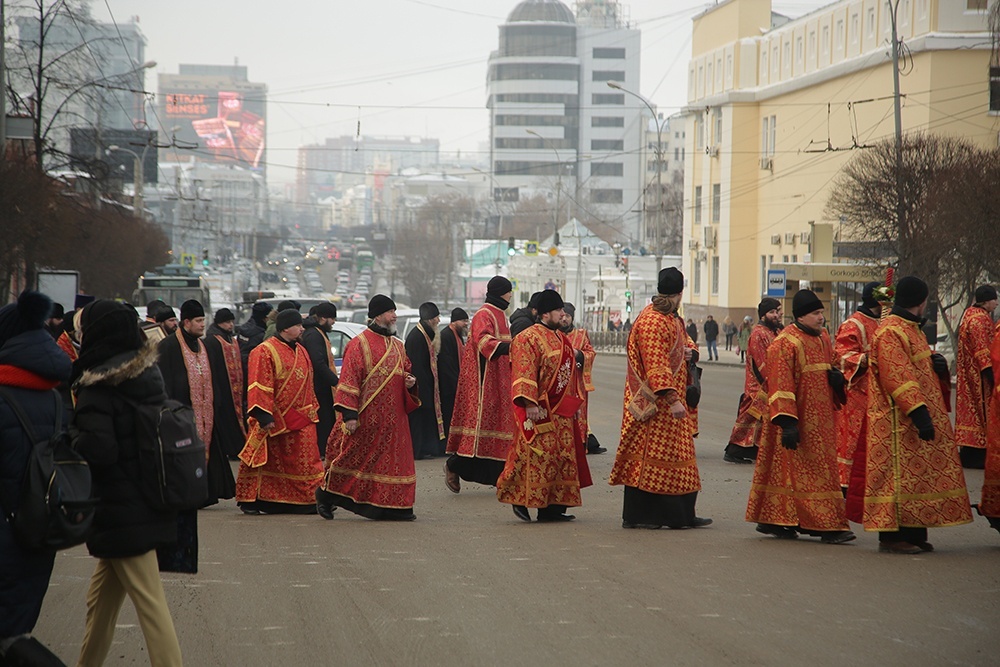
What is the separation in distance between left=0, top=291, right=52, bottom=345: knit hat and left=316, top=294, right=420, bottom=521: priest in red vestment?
477 cm

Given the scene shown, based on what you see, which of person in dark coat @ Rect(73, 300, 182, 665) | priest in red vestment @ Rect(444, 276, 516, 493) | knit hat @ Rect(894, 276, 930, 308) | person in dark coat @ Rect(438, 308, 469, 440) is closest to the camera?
person in dark coat @ Rect(73, 300, 182, 665)

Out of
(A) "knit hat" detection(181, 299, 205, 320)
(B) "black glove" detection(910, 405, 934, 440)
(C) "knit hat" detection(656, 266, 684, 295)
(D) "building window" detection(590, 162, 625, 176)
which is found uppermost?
(D) "building window" detection(590, 162, 625, 176)

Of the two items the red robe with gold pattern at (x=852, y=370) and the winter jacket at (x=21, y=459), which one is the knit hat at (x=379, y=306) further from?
the winter jacket at (x=21, y=459)

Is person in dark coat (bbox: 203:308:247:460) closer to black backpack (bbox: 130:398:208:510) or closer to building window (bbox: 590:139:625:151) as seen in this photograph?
black backpack (bbox: 130:398:208:510)

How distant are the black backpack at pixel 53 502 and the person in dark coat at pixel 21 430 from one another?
0.19 feet

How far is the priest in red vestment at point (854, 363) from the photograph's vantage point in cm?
988

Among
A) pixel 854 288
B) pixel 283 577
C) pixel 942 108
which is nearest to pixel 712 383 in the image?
pixel 854 288

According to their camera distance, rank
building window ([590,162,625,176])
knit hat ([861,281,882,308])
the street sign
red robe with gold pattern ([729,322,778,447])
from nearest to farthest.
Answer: knit hat ([861,281,882,308]) < red robe with gold pattern ([729,322,778,447]) < the street sign < building window ([590,162,625,176])

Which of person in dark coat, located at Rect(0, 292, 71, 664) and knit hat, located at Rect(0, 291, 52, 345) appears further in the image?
knit hat, located at Rect(0, 291, 52, 345)

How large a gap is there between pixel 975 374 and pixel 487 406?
4.93 m

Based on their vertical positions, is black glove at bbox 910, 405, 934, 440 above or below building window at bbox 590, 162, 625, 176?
below

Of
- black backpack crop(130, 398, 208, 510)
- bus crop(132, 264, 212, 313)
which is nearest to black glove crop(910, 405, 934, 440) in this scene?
black backpack crop(130, 398, 208, 510)

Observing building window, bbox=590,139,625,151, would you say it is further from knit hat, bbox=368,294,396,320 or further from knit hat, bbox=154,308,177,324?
knit hat, bbox=368,294,396,320

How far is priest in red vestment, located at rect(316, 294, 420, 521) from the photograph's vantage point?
984 cm
